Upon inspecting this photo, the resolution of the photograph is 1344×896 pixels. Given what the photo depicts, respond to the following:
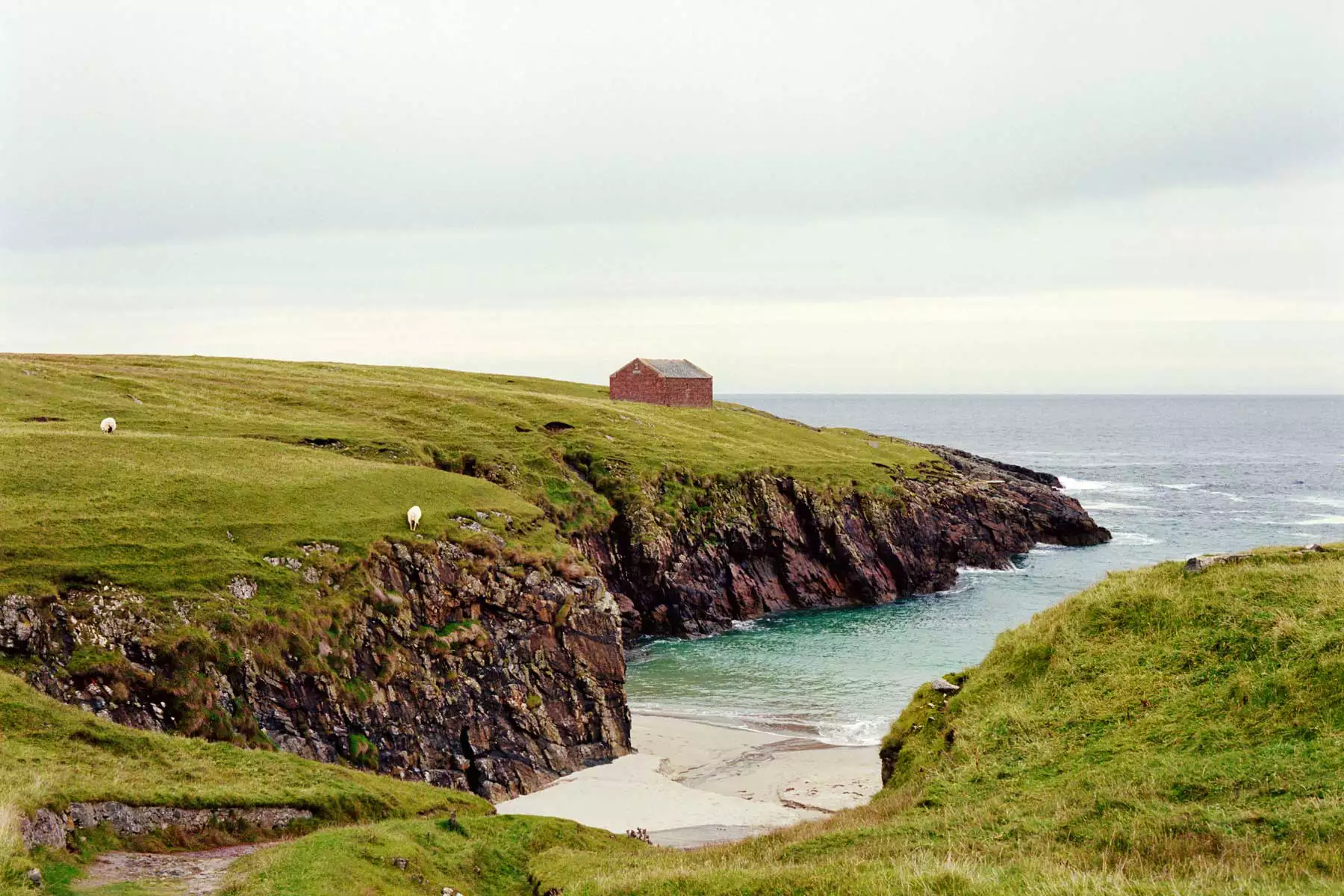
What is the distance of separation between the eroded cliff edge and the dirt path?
1115cm

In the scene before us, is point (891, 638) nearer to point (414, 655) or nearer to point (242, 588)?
point (414, 655)

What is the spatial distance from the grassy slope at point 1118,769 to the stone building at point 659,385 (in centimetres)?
8615

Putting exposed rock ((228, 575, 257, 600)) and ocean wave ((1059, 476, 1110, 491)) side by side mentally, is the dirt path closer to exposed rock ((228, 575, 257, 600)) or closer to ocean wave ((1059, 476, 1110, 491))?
exposed rock ((228, 575, 257, 600))

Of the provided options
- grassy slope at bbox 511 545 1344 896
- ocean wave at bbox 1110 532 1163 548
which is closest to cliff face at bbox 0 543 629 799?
grassy slope at bbox 511 545 1344 896

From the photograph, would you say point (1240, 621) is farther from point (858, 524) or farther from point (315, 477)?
point (858, 524)


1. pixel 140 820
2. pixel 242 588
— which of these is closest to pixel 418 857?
pixel 140 820

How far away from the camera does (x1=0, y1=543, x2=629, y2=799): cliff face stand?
3070 cm

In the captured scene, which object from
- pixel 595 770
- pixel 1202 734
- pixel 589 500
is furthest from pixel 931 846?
pixel 589 500

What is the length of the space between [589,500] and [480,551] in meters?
24.7

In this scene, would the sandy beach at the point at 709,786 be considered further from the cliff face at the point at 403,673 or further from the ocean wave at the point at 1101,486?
the ocean wave at the point at 1101,486

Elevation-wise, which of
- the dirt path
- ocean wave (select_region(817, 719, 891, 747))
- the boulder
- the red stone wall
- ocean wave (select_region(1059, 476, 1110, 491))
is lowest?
ocean wave (select_region(817, 719, 891, 747))

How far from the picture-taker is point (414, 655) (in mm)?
39500

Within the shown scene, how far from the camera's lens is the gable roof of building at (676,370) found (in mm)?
114875

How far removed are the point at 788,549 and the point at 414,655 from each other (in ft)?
148
